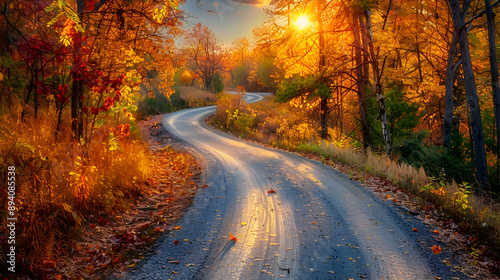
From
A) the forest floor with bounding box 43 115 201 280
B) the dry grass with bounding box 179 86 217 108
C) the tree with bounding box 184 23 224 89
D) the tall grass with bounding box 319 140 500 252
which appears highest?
the tree with bounding box 184 23 224 89

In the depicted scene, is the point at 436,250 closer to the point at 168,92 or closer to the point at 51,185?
the point at 51,185

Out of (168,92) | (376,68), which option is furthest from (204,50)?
(376,68)

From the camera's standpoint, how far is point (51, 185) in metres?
5.20

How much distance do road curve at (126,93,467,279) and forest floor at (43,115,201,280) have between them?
31 cm

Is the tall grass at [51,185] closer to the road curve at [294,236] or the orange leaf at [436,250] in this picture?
the road curve at [294,236]

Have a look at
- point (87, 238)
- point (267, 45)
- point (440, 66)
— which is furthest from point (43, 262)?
point (440, 66)

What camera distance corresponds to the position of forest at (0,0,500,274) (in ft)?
17.0

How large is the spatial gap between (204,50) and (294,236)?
47.0 metres

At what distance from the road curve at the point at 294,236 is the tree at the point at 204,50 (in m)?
39.7

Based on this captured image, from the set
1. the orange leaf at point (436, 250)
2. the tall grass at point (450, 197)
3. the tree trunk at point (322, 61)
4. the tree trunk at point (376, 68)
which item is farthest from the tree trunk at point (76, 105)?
the tree trunk at point (376, 68)

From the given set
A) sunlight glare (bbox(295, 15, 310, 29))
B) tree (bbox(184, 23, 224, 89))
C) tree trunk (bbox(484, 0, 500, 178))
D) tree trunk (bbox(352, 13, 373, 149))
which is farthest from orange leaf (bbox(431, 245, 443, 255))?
tree (bbox(184, 23, 224, 89))

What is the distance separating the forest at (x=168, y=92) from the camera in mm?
5191

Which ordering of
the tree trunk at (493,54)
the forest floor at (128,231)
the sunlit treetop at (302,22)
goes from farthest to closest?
1. the sunlit treetop at (302,22)
2. the tree trunk at (493,54)
3. the forest floor at (128,231)

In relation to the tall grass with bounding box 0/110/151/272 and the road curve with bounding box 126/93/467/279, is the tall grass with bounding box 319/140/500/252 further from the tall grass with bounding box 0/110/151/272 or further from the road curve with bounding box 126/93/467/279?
the tall grass with bounding box 0/110/151/272
